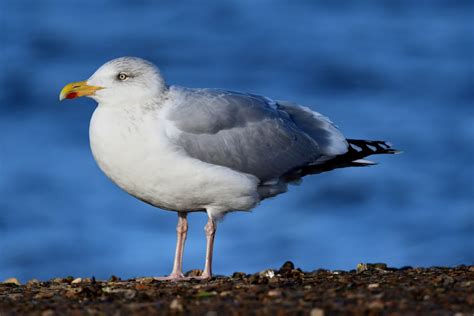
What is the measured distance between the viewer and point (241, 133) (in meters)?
7.70

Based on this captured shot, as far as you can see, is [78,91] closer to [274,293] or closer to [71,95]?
[71,95]

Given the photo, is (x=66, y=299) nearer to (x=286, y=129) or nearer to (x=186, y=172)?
(x=186, y=172)

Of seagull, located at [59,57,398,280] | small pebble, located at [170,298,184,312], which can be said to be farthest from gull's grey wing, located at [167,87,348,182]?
small pebble, located at [170,298,184,312]

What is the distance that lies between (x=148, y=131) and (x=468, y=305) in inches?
116

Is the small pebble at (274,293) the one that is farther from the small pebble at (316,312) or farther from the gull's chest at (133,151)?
the gull's chest at (133,151)

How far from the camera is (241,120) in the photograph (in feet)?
25.3

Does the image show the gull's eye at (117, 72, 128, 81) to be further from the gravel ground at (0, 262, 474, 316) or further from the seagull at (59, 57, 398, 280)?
the gravel ground at (0, 262, 474, 316)

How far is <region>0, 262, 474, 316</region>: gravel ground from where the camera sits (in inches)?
196

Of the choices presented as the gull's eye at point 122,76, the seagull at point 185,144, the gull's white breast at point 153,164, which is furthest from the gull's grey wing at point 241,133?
the gull's eye at point 122,76

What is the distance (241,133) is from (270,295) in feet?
A: 7.99

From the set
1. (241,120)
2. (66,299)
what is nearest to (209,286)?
(66,299)

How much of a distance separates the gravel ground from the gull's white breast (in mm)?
660

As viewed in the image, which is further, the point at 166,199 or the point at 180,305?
the point at 166,199

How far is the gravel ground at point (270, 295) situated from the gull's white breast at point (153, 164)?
660 millimetres
